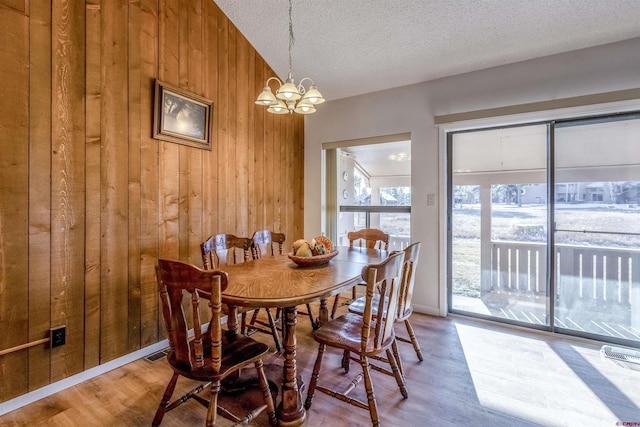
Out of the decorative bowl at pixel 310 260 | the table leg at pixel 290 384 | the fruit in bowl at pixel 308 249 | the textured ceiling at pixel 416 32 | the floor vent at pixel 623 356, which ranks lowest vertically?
the floor vent at pixel 623 356

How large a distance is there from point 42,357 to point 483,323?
3402 mm

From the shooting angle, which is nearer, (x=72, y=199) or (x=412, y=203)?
(x=72, y=199)

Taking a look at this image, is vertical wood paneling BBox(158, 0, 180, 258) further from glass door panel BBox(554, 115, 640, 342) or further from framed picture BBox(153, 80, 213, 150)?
glass door panel BBox(554, 115, 640, 342)

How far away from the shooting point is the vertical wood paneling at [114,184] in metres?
2.04

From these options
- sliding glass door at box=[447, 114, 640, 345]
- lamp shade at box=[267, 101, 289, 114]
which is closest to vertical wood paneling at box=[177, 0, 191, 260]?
lamp shade at box=[267, 101, 289, 114]

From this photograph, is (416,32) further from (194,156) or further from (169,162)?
(169,162)

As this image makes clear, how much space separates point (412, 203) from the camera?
10.7 ft

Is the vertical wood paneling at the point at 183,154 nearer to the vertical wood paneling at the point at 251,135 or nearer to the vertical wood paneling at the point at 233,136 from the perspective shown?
the vertical wood paneling at the point at 233,136

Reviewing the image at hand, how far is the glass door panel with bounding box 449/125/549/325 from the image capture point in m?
2.82

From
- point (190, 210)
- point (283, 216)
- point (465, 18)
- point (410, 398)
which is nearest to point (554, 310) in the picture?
point (410, 398)

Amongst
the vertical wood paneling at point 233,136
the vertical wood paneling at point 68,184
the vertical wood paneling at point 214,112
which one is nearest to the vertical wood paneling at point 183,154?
the vertical wood paneling at point 214,112

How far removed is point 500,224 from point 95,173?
3428 mm

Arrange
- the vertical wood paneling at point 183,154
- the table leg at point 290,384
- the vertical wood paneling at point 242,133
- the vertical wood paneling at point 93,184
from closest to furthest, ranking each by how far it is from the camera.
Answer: the table leg at point 290,384
the vertical wood paneling at point 93,184
the vertical wood paneling at point 183,154
the vertical wood paneling at point 242,133

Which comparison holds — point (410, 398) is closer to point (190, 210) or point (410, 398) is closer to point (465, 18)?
point (190, 210)
